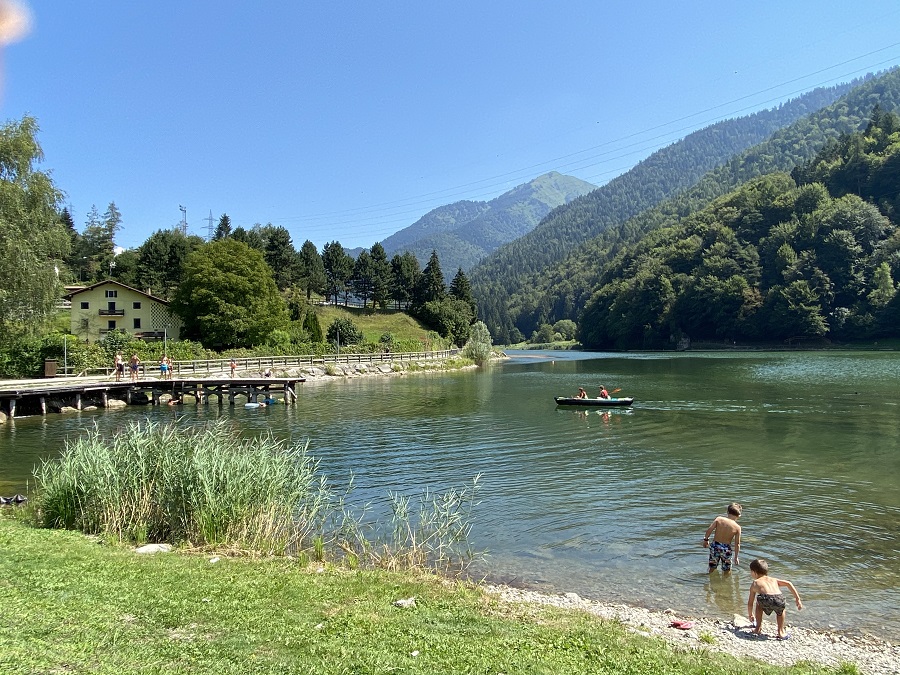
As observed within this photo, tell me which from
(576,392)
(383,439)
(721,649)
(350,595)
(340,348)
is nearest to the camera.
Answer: (721,649)

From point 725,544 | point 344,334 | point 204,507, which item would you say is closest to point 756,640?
point 725,544

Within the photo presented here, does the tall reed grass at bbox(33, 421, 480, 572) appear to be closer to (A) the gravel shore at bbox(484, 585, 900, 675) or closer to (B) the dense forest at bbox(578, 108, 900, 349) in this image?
(A) the gravel shore at bbox(484, 585, 900, 675)

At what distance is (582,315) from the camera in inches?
7057

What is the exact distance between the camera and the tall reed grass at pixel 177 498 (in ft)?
38.5

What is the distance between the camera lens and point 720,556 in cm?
1194

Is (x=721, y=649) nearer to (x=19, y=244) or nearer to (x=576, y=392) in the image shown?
(x=19, y=244)

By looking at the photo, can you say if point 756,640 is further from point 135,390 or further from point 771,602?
point 135,390

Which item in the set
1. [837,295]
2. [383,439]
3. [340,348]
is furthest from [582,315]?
[383,439]

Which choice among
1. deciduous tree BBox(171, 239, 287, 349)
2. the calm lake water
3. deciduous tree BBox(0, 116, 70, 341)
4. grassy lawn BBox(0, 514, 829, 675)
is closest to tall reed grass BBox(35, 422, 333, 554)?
grassy lawn BBox(0, 514, 829, 675)

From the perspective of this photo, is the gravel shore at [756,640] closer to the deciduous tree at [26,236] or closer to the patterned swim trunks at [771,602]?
the patterned swim trunks at [771,602]

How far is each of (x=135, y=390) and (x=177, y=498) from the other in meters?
38.2

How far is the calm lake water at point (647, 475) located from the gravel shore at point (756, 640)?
58 centimetres

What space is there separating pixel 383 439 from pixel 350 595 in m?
19.8

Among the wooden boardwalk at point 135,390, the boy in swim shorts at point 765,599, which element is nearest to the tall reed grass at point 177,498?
→ the boy in swim shorts at point 765,599
